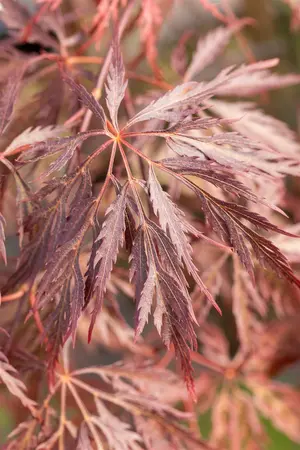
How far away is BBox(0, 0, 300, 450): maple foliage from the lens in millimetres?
384

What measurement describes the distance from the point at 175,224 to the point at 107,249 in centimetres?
6

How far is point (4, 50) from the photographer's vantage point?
1.86ft

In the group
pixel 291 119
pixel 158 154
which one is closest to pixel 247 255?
pixel 158 154

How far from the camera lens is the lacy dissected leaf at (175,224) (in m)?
0.38

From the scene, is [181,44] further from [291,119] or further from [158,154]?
[291,119]

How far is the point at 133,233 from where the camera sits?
404mm

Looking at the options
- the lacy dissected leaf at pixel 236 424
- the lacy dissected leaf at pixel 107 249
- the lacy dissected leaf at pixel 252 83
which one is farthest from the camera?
the lacy dissected leaf at pixel 236 424

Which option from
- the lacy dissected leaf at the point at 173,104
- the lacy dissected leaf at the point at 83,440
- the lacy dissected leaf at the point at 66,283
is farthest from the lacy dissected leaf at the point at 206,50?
the lacy dissected leaf at the point at 83,440

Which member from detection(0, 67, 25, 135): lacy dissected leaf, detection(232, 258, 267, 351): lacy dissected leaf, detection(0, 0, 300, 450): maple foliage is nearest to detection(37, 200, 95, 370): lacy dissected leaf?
detection(0, 0, 300, 450): maple foliage

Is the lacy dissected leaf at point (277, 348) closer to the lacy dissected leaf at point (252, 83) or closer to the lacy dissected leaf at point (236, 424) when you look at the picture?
the lacy dissected leaf at point (236, 424)

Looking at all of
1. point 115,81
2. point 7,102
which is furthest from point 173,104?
point 7,102

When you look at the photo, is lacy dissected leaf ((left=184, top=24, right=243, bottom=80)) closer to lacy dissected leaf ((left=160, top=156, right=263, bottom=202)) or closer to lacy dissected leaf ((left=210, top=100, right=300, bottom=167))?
lacy dissected leaf ((left=210, top=100, right=300, bottom=167))

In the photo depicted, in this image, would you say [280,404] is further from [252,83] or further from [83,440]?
[252,83]

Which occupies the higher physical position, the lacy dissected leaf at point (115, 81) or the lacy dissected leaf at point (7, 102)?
the lacy dissected leaf at point (115, 81)
